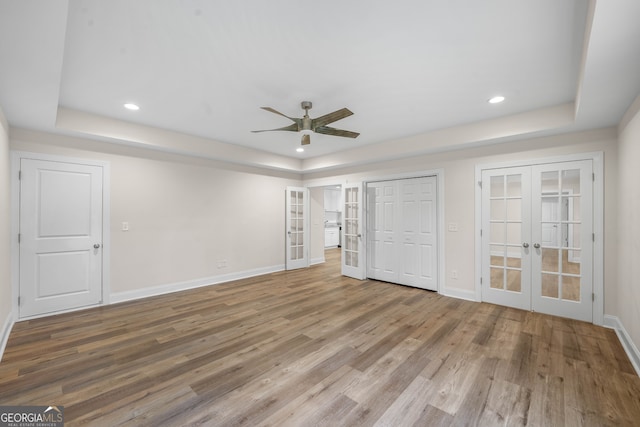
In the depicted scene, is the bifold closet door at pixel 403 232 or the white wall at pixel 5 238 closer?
the white wall at pixel 5 238

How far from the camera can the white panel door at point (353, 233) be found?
18.5ft

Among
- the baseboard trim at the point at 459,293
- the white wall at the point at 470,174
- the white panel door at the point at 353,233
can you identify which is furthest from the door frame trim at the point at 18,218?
the baseboard trim at the point at 459,293

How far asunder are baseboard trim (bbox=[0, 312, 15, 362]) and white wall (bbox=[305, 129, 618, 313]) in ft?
18.1

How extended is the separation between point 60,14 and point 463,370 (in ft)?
12.4

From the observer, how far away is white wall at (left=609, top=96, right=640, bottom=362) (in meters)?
2.48

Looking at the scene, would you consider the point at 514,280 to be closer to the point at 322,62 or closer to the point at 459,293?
the point at 459,293

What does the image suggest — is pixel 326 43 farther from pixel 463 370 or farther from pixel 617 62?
pixel 463 370

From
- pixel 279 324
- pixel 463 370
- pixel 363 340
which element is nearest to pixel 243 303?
pixel 279 324

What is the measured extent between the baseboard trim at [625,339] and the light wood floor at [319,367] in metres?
0.07

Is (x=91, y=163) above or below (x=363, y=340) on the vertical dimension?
above

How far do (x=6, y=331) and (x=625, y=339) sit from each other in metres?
6.61

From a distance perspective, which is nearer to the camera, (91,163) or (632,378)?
(632,378)

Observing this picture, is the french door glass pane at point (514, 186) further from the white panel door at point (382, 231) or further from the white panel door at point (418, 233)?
the white panel door at point (382, 231)

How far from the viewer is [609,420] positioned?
5.76 ft
